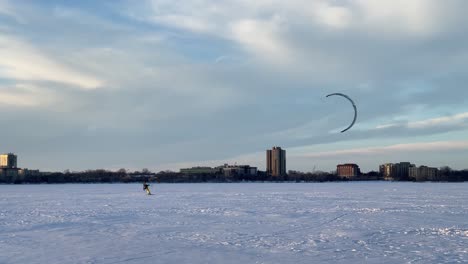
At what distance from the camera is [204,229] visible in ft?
→ 52.3

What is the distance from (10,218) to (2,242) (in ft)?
24.5

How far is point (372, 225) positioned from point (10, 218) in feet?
46.4

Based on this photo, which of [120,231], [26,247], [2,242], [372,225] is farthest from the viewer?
[372,225]

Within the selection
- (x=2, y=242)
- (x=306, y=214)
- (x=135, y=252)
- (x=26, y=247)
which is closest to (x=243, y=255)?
(x=135, y=252)

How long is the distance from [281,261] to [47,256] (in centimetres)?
524

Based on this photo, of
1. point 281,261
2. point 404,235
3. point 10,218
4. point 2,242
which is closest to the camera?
point 281,261

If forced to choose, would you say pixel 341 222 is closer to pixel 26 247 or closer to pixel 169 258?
pixel 169 258

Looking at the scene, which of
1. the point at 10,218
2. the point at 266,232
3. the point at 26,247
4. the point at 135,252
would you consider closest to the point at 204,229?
the point at 266,232

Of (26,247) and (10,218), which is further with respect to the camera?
(10,218)

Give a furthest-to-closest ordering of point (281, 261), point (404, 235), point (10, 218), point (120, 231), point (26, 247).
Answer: point (10, 218)
point (120, 231)
point (404, 235)
point (26, 247)
point (281, 261)

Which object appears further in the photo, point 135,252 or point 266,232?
point 266,232

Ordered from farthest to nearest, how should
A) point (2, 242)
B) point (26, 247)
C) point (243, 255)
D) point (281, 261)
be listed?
point (2, 242) < point (26, 247) < point (243, 255) < point (281, 261)

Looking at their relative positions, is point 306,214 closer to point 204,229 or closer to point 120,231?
point 204,229

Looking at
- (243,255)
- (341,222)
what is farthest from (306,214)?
(243,255)
